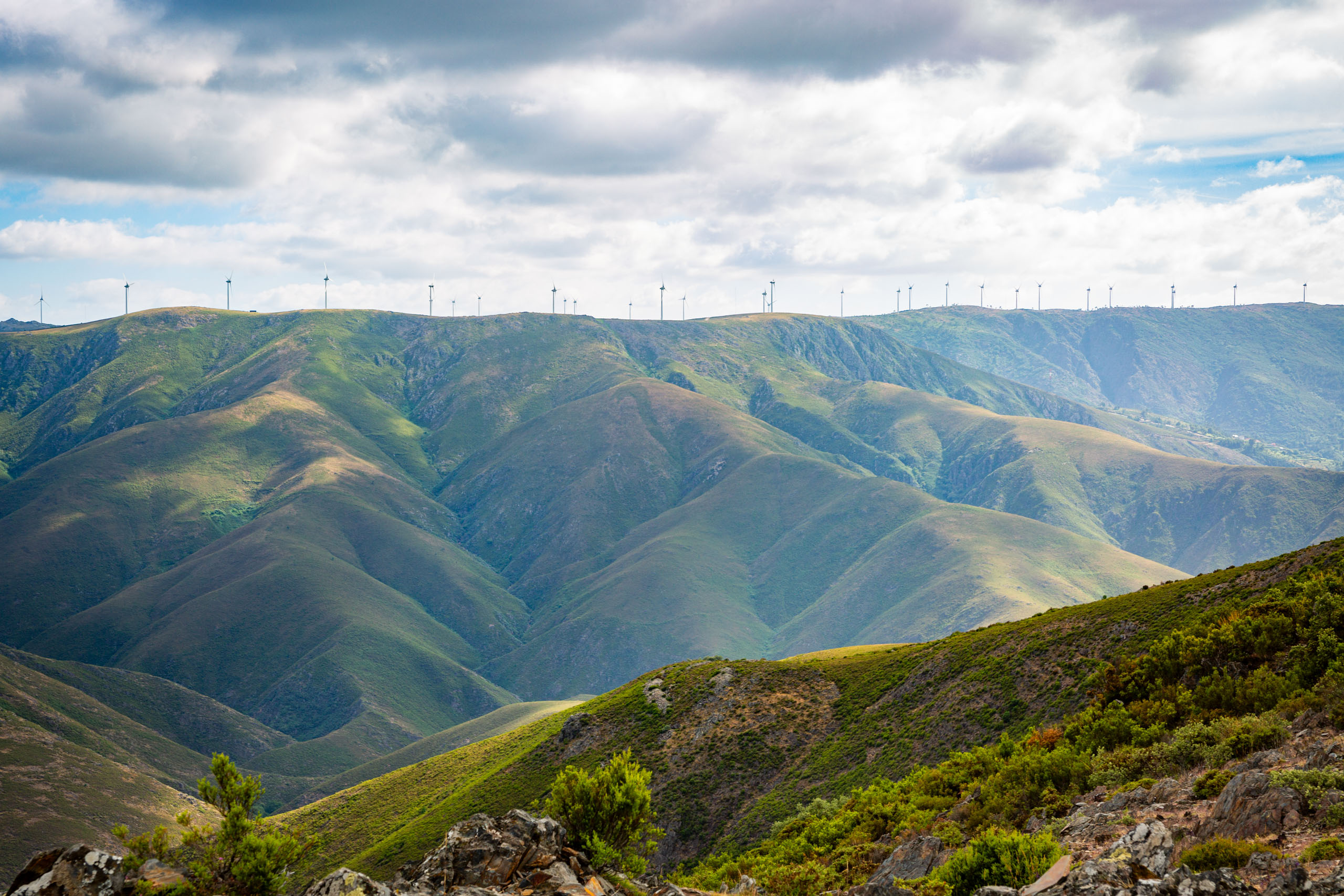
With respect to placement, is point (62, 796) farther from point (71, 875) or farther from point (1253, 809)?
point (1253, 809)

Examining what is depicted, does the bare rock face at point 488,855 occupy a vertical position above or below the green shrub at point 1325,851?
below

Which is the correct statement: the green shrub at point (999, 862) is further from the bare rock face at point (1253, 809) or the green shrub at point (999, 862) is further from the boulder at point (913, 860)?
the boulder at point (913, 860)

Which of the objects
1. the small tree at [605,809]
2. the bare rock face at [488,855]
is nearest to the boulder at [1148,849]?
the bare rock face at [488,855]

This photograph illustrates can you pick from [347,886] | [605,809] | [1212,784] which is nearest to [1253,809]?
[1212,784]

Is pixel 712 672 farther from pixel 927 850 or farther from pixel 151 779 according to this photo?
pixel 151 779

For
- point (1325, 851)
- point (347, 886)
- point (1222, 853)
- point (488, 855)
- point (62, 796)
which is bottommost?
point (62, 796)

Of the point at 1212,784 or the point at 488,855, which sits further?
the point at 488,855

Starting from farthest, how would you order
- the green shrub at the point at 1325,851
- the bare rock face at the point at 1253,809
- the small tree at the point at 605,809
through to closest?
1. the small tree at the point at 605,809
2. the bare rock face at the point at 1253,809
3. the green shrub at the point at 1325,851
